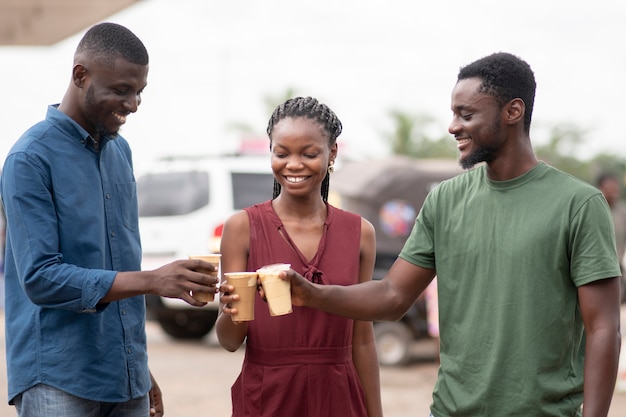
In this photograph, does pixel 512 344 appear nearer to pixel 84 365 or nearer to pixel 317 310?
pixel 317 310

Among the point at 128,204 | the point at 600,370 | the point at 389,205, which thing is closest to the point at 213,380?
the point at 389,205

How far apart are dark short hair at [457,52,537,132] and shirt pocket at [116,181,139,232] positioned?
4.34 feet

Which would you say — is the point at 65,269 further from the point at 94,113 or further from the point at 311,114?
the point at 311,114

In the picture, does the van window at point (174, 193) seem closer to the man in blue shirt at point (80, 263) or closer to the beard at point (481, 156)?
the man in blue shirt at point (80, 263)

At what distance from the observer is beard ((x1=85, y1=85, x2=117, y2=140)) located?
323cm

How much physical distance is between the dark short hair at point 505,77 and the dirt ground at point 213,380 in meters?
5.32

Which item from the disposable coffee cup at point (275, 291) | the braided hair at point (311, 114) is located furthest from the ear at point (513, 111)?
the disposable coffee cup at point (275, 291)

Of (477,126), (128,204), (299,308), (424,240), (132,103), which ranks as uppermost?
(132,103)

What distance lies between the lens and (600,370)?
9.32 ft

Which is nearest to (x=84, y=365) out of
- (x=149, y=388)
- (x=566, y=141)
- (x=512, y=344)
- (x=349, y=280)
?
(x=149, y=388)

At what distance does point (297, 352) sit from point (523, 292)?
85cm

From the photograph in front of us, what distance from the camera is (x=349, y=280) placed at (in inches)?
132

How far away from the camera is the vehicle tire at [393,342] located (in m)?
10.3

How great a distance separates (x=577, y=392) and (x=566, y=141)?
135 ft
